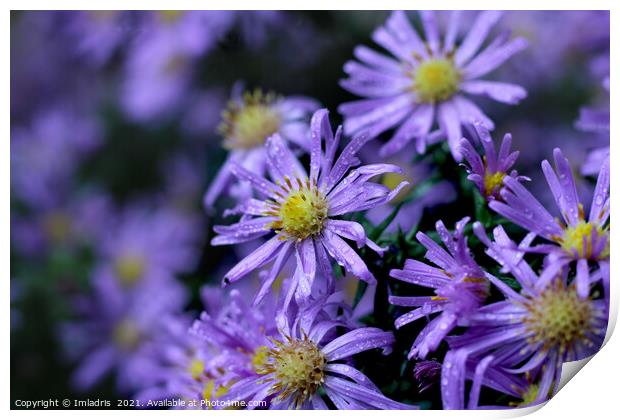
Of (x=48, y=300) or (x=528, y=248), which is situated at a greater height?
(x=528, y=248)

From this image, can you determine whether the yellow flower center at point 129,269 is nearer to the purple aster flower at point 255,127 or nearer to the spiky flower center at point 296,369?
the purple aster flower at point 255,127

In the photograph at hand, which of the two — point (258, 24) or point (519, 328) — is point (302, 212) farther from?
point (258, 24)

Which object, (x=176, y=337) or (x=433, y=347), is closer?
(x=433, y=347)

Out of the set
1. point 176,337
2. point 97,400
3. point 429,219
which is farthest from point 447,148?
point 97,400

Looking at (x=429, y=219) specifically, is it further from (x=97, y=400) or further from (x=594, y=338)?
(x=97, y=400)

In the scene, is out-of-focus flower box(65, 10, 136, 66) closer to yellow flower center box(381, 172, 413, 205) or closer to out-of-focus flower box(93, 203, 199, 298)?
out-of-focus flower box(93, 203, 199, 298)
